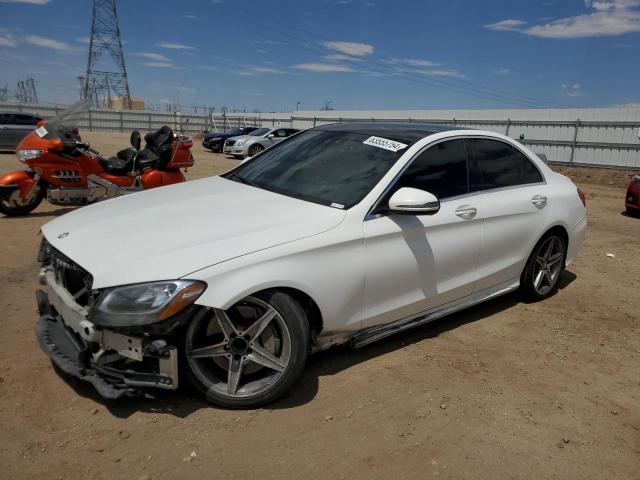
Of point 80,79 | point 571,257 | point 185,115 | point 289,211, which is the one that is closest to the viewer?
point 289,211

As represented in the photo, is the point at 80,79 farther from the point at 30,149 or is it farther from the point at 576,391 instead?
the point at 576,391

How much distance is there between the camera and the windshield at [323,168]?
11.5 ft

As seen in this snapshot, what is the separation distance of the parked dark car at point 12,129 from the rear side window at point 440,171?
57.7 feet

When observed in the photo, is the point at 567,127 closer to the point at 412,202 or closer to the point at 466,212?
Result: the point at 466,212

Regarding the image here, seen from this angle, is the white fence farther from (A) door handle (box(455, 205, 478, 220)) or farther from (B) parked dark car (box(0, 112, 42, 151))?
(A) door handle (box(455, 205, 478, 220))

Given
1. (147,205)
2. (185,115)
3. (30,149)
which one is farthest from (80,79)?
(147,205)

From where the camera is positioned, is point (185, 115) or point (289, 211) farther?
point (185, 115)

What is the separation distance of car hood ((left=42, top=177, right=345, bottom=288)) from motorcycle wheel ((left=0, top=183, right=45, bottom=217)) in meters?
4.73

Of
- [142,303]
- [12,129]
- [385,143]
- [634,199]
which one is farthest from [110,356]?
[12,129]

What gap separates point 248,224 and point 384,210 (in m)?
0.90

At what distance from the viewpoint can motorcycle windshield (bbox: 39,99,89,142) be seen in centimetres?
743

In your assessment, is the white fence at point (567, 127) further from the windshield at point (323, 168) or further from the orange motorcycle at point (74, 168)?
the windshield at point (323, 168)

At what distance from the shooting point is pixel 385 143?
3795 mm

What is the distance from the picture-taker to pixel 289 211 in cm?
326
